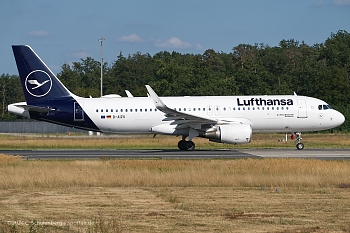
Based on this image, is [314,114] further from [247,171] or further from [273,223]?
[273,223]

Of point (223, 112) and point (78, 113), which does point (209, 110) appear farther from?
point (78, 113)

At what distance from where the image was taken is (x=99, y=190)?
19.2 metres

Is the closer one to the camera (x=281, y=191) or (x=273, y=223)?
(x=273, y=223)

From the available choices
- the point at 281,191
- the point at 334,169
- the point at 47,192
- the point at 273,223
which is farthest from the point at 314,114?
the point at 273,223

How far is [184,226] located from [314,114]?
2723cm

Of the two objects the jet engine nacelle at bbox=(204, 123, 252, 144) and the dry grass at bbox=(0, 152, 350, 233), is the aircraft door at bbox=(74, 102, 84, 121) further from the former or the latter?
the dry grass at bbox=(0, 152, 350, 233)

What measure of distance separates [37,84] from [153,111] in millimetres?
7506

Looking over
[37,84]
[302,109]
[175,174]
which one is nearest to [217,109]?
[302,109]

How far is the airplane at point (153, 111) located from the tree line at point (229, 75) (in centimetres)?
2905

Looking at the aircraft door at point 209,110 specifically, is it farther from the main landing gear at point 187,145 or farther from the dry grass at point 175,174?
the dry grass at point 175,174

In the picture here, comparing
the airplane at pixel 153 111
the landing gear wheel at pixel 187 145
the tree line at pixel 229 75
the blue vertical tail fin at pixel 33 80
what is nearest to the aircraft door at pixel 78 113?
the airplane at pixel 153 111

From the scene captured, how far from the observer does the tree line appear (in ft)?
275

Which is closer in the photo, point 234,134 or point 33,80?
point 234,134

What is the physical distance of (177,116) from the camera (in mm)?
36562
